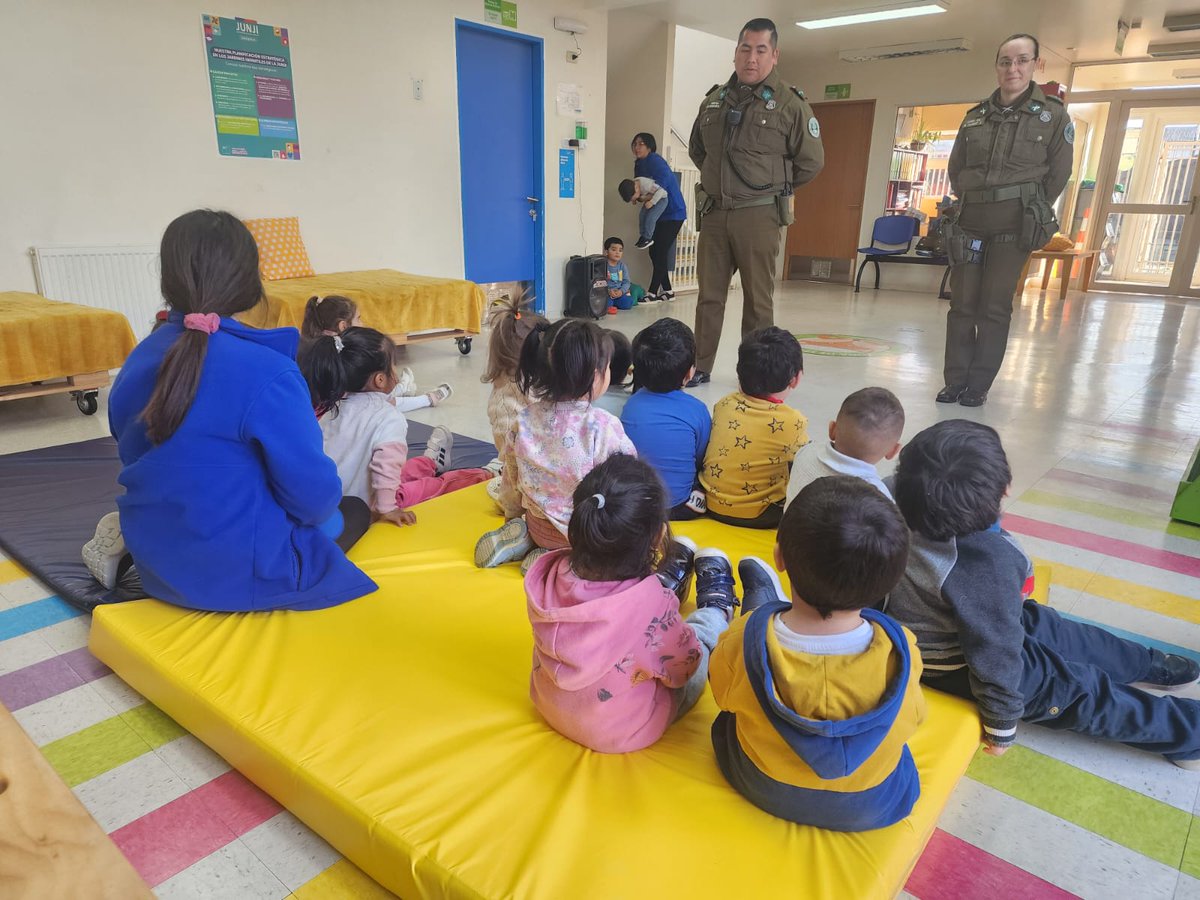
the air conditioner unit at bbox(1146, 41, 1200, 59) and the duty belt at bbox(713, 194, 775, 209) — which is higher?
the air conditioner unit at bbox(1146, 41, 1200, 59)

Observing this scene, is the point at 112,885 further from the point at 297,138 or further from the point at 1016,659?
the point at 297,138

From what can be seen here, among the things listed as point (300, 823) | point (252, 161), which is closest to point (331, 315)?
point (300, 823)

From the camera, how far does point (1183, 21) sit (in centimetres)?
748

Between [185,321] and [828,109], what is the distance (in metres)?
10.8

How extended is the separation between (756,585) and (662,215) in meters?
7.28

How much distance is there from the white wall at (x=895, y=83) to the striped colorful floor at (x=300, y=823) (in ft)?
29.7

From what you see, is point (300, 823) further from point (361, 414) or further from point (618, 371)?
point (618, 371)

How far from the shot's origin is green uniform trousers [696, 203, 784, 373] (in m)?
4.25

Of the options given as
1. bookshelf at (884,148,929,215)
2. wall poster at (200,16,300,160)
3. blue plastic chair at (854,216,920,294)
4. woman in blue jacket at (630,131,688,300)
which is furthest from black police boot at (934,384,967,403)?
bookshelf at (884,148,929,215)

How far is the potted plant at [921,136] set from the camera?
421 inches

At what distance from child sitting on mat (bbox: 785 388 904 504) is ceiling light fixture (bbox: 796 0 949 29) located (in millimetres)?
6838

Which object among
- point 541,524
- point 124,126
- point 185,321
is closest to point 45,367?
point 124,126

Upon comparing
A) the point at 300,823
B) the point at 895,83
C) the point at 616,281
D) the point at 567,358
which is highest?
the point at 895,83

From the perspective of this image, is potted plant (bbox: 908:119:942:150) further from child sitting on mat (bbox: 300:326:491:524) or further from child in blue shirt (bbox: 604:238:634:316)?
child sitting on mat (bbox: 300:326:491:524)
